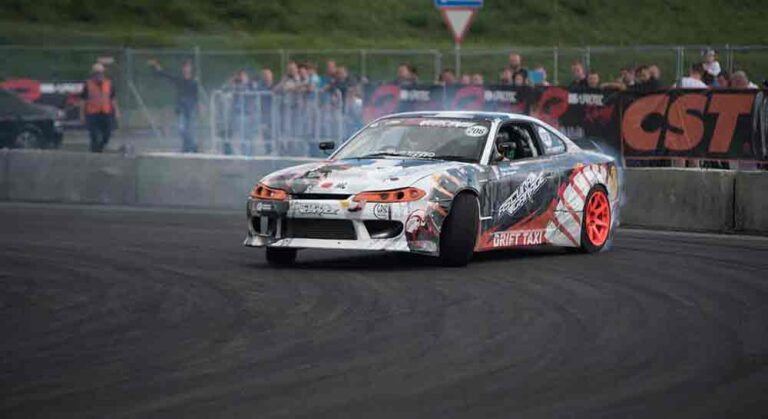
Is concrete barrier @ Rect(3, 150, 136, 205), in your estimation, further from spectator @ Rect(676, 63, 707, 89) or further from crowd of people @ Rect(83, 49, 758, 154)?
spectator @ Rect(676, 63, 707, 89)

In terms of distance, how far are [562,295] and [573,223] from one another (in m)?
3.43

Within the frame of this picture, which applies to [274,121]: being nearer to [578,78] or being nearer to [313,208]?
[578,78]

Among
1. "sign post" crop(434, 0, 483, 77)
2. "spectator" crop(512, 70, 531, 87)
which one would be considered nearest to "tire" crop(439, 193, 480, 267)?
Result: "sign post" crop(434, 0, 483, 77)

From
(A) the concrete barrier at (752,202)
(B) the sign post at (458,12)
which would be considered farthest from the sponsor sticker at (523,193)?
(B) the sign post at (458,12)

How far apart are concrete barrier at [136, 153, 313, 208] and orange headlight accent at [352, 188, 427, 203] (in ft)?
26.2

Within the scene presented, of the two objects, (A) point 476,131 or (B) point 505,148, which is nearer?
(B) point 505,148

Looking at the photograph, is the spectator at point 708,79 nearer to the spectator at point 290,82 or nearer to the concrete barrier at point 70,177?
the spectator at point 290,82

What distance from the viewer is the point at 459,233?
13445mm

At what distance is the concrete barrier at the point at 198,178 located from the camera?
2148 centimetres

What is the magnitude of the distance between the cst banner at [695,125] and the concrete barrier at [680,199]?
1819mm

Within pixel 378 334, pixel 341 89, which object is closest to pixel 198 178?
pixel 341 89

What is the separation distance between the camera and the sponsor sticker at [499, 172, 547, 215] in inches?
558

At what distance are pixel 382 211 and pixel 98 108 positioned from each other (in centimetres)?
1625

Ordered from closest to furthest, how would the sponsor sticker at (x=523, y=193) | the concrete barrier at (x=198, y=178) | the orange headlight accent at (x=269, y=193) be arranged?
the orange headlight accent at (x=269, y=193)
the sponsor sticker at (x=523, y=193)
the concrete barrier at (x=198, y=178)
